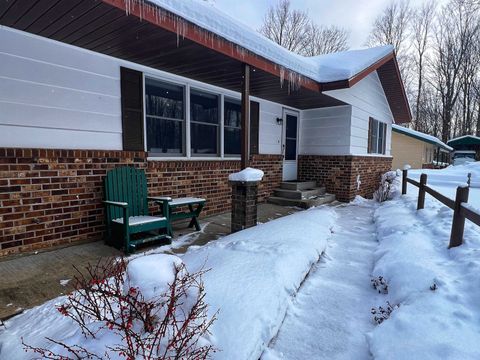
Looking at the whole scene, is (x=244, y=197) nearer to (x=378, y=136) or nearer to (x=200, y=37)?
(x=200, y=37)

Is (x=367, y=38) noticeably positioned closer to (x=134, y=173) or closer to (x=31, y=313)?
(x=134, y=173)

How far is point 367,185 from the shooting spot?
28.5ft

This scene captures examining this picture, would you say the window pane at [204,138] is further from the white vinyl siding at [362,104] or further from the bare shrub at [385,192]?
the bare shrub at [385,192]

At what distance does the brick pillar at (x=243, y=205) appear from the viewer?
410cm

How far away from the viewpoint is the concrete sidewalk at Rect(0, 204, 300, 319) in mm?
2283

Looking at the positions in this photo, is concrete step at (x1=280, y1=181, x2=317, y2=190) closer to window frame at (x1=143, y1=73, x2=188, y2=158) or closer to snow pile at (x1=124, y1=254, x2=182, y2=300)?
window frame at (x1=143, y1=73, x2=188, y2=158)

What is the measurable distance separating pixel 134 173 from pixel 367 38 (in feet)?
85.6

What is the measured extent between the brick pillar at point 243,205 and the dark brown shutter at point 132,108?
1.60 metres

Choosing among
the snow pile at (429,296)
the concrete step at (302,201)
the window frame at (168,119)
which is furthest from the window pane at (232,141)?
the snow pile at (429,296)

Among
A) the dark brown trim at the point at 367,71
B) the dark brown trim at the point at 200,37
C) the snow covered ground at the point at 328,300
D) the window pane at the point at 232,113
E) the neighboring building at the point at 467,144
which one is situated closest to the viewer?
the snow covered ground at the point at 328,300

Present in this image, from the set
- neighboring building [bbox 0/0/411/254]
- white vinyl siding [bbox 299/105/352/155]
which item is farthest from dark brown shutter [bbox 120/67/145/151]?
white vinyl siding [bbox 299/105/352/155]

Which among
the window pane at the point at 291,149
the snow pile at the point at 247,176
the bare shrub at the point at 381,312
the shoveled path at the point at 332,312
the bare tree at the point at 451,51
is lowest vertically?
the shoveled path at the point at 332,312

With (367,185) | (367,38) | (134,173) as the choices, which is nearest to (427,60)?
(367,38)

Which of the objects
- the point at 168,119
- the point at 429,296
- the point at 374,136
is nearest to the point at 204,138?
the point at 168,119
